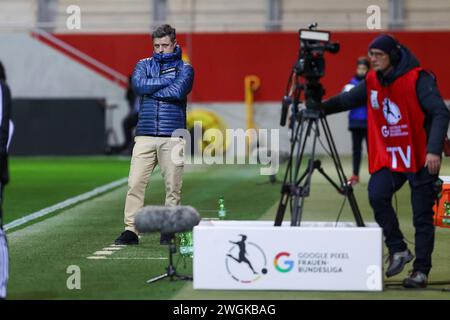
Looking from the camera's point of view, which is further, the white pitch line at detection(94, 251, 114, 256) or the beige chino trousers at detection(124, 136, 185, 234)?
the beige chino trousers at detection(124, 136, 185, 234)

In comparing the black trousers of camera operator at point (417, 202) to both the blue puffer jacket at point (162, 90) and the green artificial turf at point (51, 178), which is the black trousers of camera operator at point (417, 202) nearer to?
the blue puffer jacket at point (162, 90)

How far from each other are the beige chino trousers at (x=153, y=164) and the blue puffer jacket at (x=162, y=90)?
→ 92mm

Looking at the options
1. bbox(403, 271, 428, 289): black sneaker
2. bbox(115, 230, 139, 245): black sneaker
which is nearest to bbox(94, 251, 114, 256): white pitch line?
bbox(115, 230, 139, 245): black sneaker

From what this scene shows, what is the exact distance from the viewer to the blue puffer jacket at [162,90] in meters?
10.3

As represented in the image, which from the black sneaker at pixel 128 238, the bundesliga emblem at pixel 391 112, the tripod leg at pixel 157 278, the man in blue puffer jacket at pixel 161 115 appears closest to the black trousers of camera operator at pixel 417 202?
the bundesliga emblem at pixel 391 112

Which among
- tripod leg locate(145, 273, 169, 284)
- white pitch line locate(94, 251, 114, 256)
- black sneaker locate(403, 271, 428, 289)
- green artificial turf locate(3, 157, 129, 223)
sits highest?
black sneaker locate(403, 271, 428, 289)

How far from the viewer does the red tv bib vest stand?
817 cm

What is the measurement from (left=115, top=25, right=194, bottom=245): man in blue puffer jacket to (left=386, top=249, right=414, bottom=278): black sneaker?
2.49 m

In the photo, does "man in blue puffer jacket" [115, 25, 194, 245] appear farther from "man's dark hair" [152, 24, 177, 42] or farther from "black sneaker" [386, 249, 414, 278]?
"black sneaker" [386, 249, 414, 278]

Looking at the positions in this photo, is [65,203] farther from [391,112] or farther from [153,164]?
[391,112]

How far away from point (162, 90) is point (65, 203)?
17.3ft

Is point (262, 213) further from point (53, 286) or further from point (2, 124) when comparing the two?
point (2, 124)

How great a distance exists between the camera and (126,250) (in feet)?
33.9

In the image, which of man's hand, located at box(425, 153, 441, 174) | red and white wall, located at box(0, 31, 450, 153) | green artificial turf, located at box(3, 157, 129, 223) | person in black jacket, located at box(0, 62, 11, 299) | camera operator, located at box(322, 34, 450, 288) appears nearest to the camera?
person in black jacket, located at box(0, 62, 11, 299)
